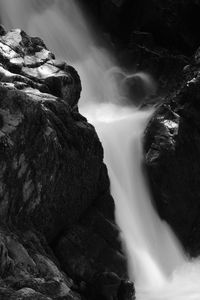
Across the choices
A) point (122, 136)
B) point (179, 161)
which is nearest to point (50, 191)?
point (122, 136)

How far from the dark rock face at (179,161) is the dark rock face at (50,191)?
6.27 m

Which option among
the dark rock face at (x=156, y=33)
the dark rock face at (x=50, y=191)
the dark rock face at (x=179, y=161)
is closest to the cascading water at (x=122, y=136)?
the dark rock face at (x=179, y=161)

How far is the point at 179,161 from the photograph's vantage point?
144ft

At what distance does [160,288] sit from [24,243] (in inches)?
415

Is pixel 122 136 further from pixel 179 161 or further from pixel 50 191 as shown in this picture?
pixel 50 191

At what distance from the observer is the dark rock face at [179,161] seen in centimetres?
4225

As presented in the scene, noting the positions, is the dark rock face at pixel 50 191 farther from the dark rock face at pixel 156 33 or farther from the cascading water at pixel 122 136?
the dark rock face at pixel 156 33

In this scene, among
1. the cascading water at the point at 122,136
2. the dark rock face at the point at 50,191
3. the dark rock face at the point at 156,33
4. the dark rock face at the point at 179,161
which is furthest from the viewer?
the dark rock face at the point at 156,33

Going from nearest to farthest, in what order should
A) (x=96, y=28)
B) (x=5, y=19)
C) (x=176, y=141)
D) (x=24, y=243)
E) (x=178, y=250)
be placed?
1. (x=24, y=243)
2. (x=178, y=250)
3. (x=176, y=141)
4. (x=5, y=19)
5. (x=96, y=28)

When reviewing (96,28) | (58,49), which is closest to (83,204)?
(58,49)

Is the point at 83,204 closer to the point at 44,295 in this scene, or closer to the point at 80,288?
the point at 80,288

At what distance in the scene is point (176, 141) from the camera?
44219 mm

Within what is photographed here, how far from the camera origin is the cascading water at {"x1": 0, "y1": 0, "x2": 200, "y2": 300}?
1428 inches

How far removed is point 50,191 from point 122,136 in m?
14.3
